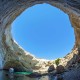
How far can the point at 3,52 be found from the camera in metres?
27.7

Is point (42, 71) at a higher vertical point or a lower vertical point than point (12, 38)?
lower

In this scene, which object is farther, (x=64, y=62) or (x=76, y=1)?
(x=64, y=62)

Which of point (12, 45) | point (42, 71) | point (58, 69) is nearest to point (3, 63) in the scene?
point (12, 45)

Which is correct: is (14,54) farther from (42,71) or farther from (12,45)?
(42,71)

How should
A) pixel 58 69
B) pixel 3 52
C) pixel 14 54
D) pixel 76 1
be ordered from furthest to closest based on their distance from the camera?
pixel 14 54 → pixel 3 52 → pixel 58 69 → pixel 76 1

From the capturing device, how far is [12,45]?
30.2 m

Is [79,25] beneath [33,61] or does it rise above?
Result: above

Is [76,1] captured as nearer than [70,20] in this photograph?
Yes

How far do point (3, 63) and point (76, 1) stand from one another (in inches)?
641

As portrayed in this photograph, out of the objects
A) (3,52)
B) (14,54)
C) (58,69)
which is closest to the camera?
(58,69)

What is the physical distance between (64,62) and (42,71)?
3.16 m

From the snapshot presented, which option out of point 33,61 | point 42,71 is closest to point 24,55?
point 33,61

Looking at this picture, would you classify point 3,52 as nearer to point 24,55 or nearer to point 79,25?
point 24,55

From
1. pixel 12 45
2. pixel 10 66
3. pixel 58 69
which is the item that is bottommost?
pixel 58 69
